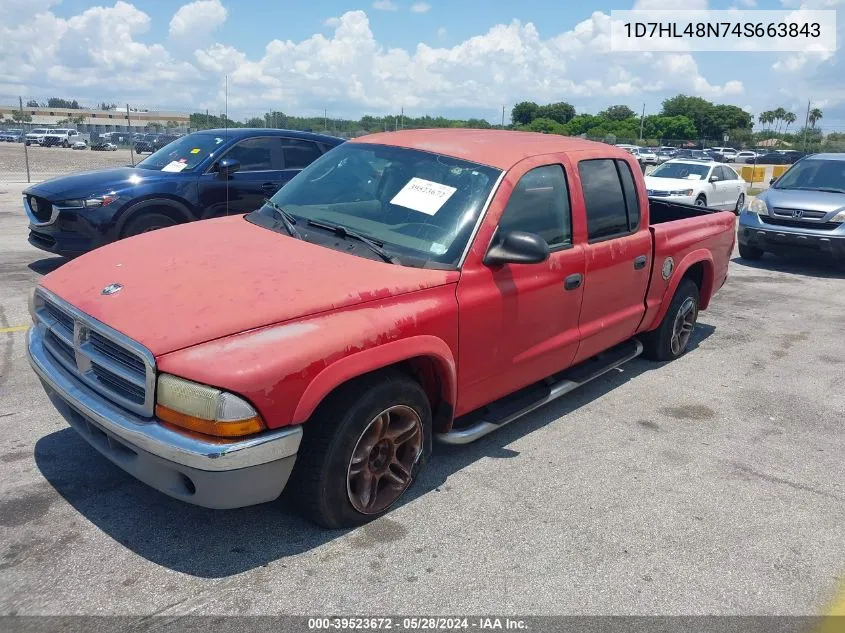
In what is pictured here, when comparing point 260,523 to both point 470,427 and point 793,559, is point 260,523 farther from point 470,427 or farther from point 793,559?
point 793,559

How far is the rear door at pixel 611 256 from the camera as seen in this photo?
4.50 metres

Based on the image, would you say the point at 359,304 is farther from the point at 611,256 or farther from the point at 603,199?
the point at 603,199

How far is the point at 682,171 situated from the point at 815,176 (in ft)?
18.6

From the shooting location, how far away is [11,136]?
180ft

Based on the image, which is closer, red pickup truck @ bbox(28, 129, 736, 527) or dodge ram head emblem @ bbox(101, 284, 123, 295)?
red pickup truck @ bbox(28, 129, 736, 527)

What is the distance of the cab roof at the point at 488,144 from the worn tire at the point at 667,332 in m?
1.48

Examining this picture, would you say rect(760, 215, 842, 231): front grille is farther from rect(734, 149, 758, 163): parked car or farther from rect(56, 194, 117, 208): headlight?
rect(734, 149, 758, 163): parked car

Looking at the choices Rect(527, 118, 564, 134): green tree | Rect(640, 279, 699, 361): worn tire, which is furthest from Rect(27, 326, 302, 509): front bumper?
Rect(527, 118, 564, 134): green tree

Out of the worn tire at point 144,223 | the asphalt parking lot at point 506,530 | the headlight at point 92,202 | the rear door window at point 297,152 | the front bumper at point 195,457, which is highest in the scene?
the rear door window at point 297,152

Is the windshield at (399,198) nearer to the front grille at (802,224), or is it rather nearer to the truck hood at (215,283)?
the truck hood at (215,283)

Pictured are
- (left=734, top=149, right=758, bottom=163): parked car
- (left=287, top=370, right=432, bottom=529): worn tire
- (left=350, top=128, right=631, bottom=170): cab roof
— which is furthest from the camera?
(left=734, top=149, right=758, bottom=163): parked car

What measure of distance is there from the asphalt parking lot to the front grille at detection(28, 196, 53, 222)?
126 inches

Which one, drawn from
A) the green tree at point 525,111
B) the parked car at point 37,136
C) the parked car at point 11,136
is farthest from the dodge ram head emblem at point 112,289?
the green tree at point 525,111

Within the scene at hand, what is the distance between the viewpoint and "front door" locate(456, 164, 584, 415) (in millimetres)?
3650
